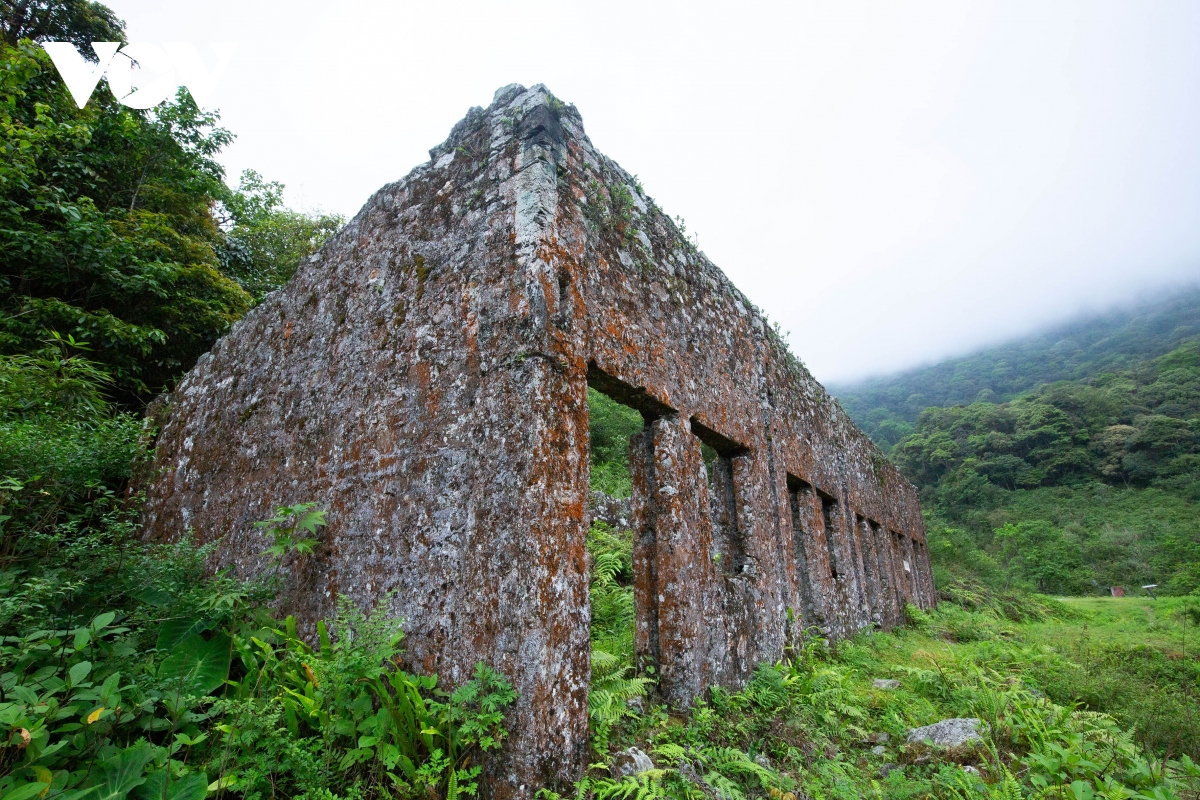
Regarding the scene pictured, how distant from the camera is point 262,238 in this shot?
1291 cm

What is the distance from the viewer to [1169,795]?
2477mm

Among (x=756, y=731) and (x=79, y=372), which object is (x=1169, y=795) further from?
(x=79, y=372)

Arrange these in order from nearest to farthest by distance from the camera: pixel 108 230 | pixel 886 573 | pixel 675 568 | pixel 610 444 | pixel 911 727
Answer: pixel 675 568 → pixel 911 727 → pixel 108 230 → pixel 886 573 → pixel 610 444

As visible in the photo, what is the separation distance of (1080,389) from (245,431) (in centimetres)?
5987

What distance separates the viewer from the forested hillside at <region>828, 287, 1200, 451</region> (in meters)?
59.6

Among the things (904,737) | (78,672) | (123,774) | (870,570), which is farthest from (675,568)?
(870,570)

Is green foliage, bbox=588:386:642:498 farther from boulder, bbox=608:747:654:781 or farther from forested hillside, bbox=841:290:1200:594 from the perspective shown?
forested hillside, bbox=841:290:1200:594

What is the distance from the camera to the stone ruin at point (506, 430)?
8.82ft

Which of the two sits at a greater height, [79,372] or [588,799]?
[79,372]

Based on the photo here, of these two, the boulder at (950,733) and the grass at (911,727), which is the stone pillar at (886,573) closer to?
the grass at (911,727)

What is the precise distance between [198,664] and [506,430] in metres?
1.92

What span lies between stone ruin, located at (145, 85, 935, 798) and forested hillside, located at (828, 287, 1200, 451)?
51.7 metres

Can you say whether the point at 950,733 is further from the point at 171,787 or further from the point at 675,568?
the point at 171,787

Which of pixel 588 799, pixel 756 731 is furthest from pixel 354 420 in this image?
pixel 756 731
